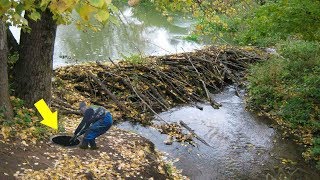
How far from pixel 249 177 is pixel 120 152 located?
3402 millimetres

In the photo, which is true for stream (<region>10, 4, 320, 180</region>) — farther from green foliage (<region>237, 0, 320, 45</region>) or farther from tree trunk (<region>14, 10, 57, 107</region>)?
green foliage (<region>237, 0, 320, 45</region>)

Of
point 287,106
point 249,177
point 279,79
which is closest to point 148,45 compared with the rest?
point 279,79

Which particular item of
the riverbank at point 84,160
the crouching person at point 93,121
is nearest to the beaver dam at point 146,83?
the riverbank at point 84,160

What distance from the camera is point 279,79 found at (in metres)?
14.2

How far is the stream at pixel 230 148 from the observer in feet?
31.7

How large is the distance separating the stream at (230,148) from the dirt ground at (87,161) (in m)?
0.99

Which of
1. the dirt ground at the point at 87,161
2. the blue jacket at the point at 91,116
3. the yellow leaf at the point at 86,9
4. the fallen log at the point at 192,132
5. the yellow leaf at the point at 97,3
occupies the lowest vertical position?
the fallen log at the point at 192,132

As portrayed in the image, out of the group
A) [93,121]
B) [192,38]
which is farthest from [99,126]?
[192,38]

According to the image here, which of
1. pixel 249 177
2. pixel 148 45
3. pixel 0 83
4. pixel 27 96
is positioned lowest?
pixel 249 177

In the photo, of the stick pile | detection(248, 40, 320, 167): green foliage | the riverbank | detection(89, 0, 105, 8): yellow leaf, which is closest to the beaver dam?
the stick pile

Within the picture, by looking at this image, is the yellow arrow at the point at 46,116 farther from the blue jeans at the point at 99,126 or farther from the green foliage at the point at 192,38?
the green foliage at the point at 192,38

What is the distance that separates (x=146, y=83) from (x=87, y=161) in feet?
21.2

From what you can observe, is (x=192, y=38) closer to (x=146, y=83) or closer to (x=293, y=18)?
(x=146, y=83)

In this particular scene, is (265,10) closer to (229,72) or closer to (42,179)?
(229,72)
